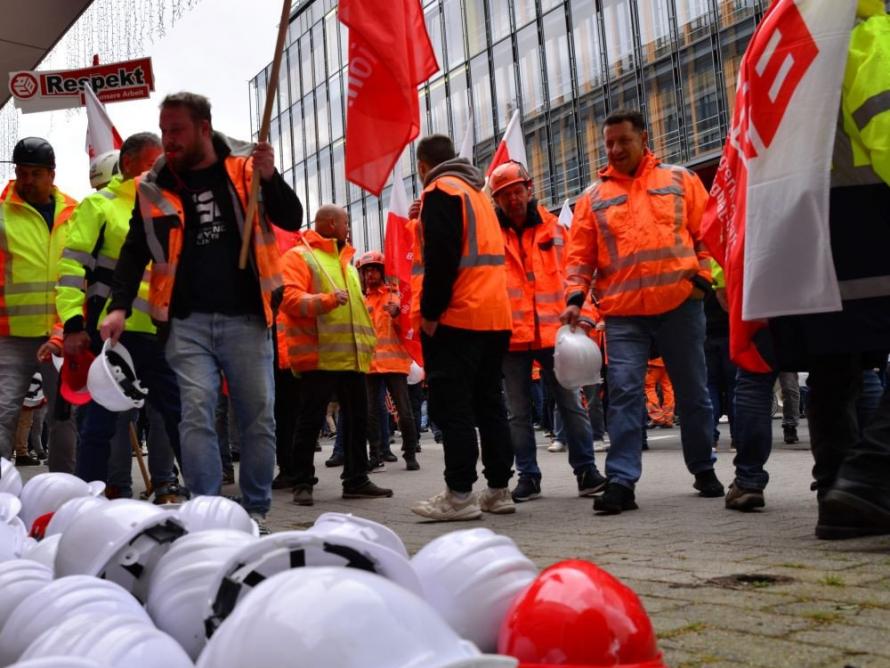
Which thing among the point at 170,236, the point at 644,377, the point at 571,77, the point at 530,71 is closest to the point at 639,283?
the point at 644,377

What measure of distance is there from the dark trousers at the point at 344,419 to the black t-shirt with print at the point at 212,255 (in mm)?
2358

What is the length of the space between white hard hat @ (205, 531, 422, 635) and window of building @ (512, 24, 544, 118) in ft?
102

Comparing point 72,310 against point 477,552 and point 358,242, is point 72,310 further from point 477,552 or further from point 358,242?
point 358,242

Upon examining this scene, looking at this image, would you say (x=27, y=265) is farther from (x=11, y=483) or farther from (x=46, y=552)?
(x=46, y=552)

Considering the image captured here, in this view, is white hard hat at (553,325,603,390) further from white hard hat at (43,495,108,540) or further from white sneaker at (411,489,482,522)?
white hard hat at (43,495,108,540)

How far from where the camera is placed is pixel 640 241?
5.61m

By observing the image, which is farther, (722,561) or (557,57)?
(557,57)

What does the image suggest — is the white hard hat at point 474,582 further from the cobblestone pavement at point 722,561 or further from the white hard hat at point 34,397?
the white hard hat at point 34,397

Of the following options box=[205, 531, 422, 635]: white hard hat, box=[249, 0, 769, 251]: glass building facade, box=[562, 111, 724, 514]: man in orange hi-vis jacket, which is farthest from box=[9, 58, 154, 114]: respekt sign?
box=[249, 0, 769, 251]: glass building facade

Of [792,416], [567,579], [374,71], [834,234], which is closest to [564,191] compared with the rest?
[792,416]

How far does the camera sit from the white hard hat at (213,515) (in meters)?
3.18

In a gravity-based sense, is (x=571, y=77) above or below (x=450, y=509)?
above

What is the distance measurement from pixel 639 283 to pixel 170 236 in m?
2.38

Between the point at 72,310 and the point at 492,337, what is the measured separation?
2.33 m
